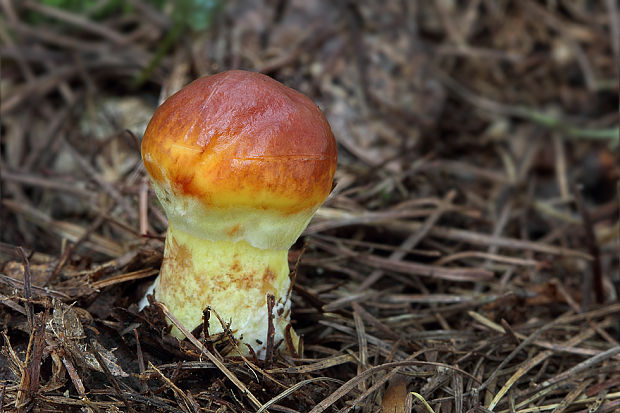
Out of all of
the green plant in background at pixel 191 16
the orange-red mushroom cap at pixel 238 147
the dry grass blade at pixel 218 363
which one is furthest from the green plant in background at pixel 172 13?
the dry grass blade at pixel 218 363

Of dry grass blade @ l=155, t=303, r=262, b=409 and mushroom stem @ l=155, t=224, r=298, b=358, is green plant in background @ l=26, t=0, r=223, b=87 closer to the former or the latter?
mushroom stem @ l=155, t=224, r=298, b=358

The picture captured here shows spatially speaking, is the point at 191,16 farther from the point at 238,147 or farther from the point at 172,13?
the point at 238,147

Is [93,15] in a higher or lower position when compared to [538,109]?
higher

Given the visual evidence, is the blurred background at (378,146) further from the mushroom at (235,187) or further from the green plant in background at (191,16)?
the mushroom at (235,187)

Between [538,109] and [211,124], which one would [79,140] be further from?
[538,109]

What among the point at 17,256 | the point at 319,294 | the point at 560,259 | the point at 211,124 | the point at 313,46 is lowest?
the point at 560,259

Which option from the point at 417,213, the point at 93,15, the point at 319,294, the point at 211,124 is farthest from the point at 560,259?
the point at 93,15

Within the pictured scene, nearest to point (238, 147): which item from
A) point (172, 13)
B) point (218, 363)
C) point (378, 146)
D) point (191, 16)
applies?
point (218, 363)
